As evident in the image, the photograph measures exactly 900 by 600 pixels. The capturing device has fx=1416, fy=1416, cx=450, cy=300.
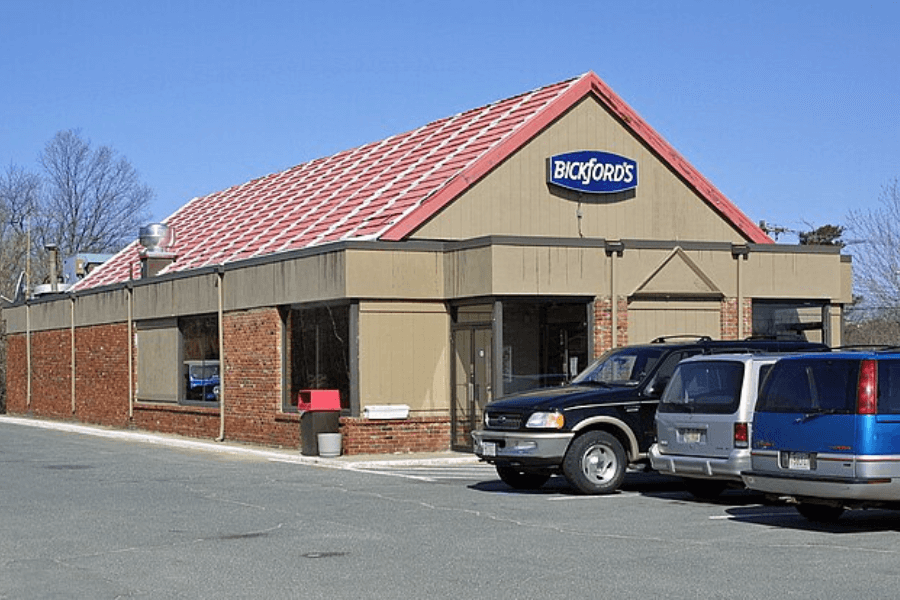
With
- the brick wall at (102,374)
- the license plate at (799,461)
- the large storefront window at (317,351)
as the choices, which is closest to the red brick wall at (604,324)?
the large storefront window at (317,351)

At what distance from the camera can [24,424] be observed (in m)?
42.3

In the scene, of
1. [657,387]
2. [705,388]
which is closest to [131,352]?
[657,387]

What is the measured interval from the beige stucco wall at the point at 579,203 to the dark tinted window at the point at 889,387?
14462 millimetres

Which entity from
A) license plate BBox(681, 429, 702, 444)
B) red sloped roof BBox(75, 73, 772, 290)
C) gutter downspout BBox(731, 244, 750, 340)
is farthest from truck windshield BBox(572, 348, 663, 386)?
gutter downspout BBox(731, 244, 750, 340)

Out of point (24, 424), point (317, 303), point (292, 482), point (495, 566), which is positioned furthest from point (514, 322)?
point (24, 424)

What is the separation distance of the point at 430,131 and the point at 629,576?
77.3 ft

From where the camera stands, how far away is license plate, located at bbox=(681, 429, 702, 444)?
16.4 metres

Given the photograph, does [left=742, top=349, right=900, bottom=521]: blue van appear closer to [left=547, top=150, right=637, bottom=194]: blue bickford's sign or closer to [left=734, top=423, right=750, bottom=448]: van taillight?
[left=734, top=423, right=750, bottom=448]: van taillight

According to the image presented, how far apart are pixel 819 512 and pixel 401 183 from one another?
54.2 feet

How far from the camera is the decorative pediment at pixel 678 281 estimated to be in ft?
88.5

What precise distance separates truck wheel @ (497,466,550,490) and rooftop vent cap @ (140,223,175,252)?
21646 mm

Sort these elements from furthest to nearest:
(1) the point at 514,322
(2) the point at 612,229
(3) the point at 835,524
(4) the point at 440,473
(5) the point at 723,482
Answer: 1. (2) the point at 612,229
2. (1) the point at 514,322
3. (4) the point at 440,473
4. (5) the point at 723,482
5. (3) the point at 835,524

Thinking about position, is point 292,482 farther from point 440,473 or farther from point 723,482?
point 723,482

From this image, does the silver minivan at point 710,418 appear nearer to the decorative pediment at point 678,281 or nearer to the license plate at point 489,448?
the license plate at point 489,448
